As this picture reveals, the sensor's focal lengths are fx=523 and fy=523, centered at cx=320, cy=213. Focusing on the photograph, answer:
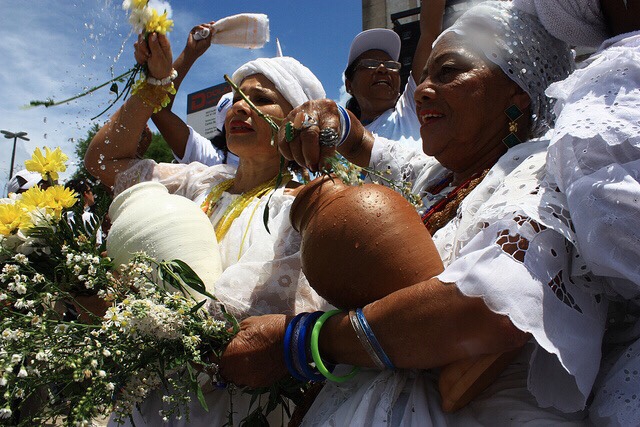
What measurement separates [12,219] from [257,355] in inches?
47.1

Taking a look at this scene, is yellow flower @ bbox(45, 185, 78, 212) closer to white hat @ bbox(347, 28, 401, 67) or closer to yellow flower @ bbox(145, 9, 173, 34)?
yellow flower @ bbox(145, 9, 173, 34)

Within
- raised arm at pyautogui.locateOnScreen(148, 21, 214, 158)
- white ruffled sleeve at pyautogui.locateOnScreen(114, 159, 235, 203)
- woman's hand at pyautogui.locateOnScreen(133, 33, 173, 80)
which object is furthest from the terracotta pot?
raised arm at pyautogui.locateOnScreen(148, 21, 214, 158)

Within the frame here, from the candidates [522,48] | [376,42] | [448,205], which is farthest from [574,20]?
[376,42]

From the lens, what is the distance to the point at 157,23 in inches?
104

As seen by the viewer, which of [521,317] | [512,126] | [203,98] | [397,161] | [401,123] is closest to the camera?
[521,317]

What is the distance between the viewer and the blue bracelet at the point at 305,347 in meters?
1.48

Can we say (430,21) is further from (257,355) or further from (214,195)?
(257,355)

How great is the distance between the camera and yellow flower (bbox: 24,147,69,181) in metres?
2.19

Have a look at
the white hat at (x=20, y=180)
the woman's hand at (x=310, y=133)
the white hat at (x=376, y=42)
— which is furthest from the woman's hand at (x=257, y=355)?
the white hat at (x=20, y=180)

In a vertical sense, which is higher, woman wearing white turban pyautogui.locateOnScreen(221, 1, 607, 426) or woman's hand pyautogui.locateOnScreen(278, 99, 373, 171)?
woman's hand pyautogui.locateOnScreen(278, 99, 373, 171)

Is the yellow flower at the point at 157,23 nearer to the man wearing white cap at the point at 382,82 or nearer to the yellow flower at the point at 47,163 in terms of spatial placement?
the yellow flower at the point at 47,163

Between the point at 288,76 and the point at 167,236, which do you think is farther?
the point at 288,76

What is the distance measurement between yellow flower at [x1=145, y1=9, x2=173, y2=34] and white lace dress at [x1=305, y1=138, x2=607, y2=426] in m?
1.88

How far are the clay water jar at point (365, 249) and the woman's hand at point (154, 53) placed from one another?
158 centimetres
